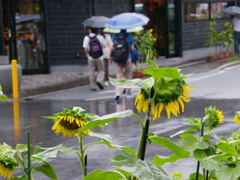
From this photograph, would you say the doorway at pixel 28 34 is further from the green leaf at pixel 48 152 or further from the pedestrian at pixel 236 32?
the green leaf at pixel 48 152

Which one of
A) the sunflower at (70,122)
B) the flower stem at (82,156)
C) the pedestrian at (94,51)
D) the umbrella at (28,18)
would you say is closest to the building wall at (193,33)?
the umbrella at (28,18)

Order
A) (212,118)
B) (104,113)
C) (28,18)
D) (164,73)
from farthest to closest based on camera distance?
(28,18) → (104,113) → (212,118) → (164,73)

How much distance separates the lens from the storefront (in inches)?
797

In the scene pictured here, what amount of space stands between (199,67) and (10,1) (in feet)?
23.8

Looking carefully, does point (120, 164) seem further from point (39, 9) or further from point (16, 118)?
point (39, 9)

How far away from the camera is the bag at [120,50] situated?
15398mm

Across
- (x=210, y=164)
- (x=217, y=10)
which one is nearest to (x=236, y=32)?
(x=217, y=10)

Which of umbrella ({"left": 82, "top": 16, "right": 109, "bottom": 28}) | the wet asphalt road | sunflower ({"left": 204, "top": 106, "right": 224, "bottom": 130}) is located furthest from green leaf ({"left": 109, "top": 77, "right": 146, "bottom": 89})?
umbrella ({"left": 82, "top": 16, "right": 109, "bottom": 28})

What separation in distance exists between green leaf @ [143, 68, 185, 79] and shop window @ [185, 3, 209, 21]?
80.2ft

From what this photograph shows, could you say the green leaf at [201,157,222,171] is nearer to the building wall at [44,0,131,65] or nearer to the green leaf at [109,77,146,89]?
the green leaf at [109,77,146,89]

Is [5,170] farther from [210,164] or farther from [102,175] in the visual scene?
[210,164]

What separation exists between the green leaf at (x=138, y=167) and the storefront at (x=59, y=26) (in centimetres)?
1834

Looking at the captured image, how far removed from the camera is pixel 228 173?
2.17m

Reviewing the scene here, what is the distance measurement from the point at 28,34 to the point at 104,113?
25.6 ft
